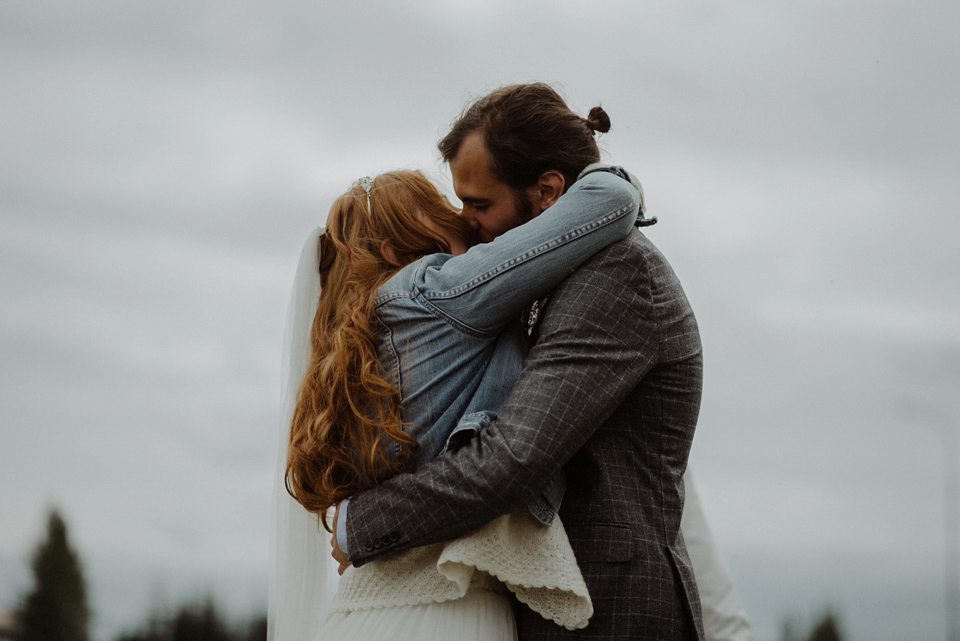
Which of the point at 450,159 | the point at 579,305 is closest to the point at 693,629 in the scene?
the point at 579,305

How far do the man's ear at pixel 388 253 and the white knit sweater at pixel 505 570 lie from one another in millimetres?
736

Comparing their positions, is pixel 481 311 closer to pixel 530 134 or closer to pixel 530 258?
pixel 530 258

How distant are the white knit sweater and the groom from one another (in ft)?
0.16

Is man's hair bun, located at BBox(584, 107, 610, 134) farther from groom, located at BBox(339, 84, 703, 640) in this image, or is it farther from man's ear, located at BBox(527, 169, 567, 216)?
groom, located at BBox(339, 84, 703, 640)

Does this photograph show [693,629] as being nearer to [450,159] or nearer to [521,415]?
[521,415]

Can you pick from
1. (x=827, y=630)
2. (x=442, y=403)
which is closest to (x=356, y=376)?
(x=442, y=403)

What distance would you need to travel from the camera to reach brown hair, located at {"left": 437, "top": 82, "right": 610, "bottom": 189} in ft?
7.91

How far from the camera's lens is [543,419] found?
1831 mm

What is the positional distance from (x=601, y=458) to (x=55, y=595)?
1189cm

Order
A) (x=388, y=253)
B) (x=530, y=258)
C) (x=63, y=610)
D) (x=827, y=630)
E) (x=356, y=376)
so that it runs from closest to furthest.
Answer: (x=530, y=258)
(x=356, y=376)
(x=388, y=253)
(x=63, y=610)
(x=827, y=630)

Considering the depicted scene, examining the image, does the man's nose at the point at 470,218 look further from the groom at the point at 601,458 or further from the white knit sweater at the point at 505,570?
the white knit sweater at the point at 505,570

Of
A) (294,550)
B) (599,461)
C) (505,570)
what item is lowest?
(294,550)

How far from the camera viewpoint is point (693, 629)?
1.97 metres

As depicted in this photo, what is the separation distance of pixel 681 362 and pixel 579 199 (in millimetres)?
435
